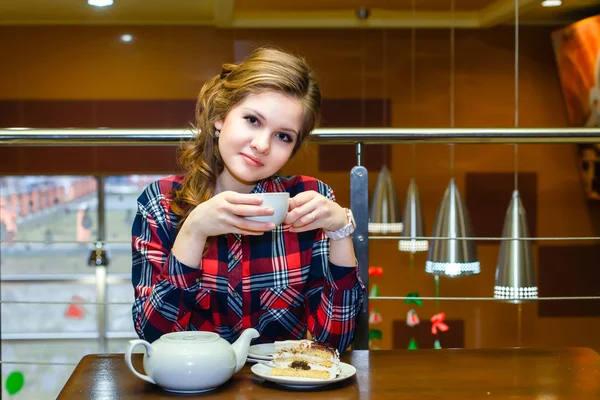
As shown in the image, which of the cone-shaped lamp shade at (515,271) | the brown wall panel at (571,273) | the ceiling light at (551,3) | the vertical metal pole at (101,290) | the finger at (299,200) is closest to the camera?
the finger at (299,200)

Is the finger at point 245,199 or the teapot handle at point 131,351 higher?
the finger at point 245,199

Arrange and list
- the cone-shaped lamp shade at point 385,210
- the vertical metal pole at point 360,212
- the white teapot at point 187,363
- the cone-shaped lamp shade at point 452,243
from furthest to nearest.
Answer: the cone-shaped lamp shade at point 385,210
the cone-shaped lamp shade at point 452,243
the vertical metal pole at point 360,212
the white teapot at point 187,363

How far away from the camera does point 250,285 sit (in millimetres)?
1376

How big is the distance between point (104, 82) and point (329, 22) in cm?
142

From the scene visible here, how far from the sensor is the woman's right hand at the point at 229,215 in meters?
1.10

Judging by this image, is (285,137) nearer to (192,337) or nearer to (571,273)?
(192,337)

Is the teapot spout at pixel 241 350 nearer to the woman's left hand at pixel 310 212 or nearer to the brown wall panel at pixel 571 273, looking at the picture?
the woman's left hand at pixel 310 212

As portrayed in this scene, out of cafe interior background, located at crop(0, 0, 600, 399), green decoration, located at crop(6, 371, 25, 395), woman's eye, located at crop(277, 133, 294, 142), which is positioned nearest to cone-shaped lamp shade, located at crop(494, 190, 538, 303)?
woman's eye, located at crop(277, 133, 294, 142)

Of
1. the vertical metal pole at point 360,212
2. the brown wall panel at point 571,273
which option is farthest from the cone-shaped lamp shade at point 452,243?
the brown wall panel at point 571,273

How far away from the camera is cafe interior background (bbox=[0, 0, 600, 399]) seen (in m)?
4.71

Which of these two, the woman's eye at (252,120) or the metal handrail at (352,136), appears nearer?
the woman's eye at (252,120)

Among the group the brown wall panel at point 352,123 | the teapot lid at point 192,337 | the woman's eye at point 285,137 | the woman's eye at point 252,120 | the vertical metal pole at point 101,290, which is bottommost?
the vertical metal pole at point 101,290

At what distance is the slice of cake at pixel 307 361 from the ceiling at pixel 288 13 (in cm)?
384

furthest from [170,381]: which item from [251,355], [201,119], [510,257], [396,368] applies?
[510,257]
